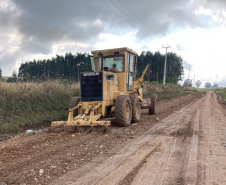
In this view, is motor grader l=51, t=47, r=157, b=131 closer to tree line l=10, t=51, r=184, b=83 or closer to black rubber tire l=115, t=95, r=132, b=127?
black rubber tire l=115, t=95, r=132, b=127

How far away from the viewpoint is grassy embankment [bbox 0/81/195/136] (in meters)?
8.09

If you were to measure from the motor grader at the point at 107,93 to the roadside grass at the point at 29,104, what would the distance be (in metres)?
2.06

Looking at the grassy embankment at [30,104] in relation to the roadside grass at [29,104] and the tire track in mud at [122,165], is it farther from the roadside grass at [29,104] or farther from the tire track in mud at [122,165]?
the tire track in mud at [122,165]

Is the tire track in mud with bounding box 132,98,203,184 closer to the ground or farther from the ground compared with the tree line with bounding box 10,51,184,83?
closer to the ground

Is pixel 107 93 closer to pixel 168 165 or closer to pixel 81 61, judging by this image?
pixel 168 165

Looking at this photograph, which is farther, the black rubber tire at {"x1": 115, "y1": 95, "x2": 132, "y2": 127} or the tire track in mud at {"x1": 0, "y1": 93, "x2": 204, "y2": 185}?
the black rubber tire at {"x1": 115, "y1": 95, "x2": 132, "y2": 127}

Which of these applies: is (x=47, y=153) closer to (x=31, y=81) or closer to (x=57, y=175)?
(x=57, y=175)

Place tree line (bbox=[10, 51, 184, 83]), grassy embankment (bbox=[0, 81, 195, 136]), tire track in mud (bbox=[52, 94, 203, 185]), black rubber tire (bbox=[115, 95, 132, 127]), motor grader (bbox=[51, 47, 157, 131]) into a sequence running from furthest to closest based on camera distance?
1. tree line (bbox=[10, 51, 184, 83])
2. grassy embankment (bbox=[0, 81, 195, 136])
3. black rubber tire (bbox=[115, 95, 132, 127])
4. motor grader (bbox=[51, 47, 157, 131])
5. tire track in mud (bbox=[52, 94, 203, 185])

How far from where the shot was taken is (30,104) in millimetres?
9641

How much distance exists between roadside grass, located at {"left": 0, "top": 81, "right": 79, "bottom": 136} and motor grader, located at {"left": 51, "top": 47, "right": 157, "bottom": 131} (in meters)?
2.06

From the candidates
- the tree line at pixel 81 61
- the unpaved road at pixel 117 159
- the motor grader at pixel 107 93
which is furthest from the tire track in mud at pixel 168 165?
the tree line at pixel 81 61

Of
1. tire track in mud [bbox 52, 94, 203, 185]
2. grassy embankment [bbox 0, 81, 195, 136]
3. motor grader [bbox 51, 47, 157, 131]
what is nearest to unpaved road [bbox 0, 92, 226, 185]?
tire track in mud [bbox 52, 94, 203, 185]

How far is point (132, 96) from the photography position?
8805mm

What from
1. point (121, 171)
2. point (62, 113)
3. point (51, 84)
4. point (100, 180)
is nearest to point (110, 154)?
point (121, 171)
